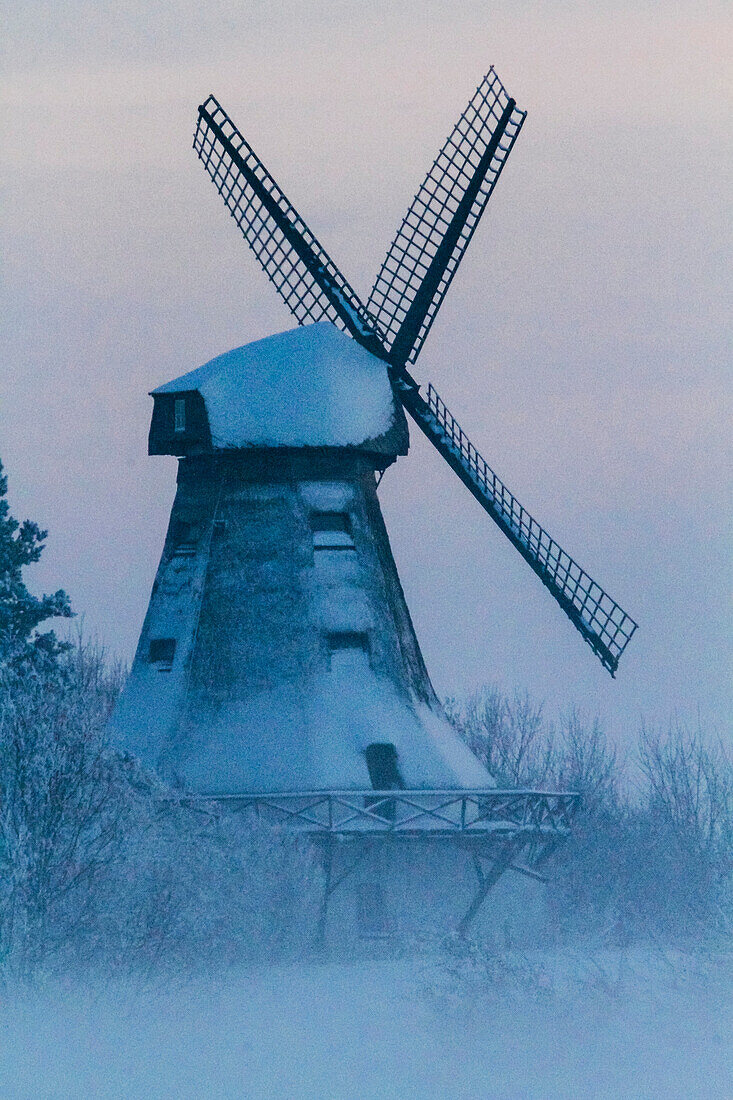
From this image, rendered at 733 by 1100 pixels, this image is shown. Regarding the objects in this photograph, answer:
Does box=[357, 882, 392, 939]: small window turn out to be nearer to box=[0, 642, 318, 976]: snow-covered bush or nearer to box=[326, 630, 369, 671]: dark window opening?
box=[0, 642, 318, 976]: snow-covered bush

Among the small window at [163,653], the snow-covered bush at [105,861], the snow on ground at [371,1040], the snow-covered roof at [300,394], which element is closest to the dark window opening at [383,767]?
the snow-covered bush at [105,861]

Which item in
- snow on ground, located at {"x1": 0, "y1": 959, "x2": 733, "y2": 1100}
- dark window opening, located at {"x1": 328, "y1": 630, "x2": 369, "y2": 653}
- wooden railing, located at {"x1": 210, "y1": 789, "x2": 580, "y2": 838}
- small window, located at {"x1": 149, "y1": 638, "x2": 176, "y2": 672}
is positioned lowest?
snow on ground, located at {"x1": 0, "y1": 959, "x2": 733, "y2": 1100}

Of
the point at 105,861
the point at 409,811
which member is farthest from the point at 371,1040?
the point at 409,811

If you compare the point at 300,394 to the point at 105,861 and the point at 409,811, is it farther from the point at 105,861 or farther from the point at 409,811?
the point at 105,861

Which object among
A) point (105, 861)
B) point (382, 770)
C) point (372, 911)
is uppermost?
point (382, 770)

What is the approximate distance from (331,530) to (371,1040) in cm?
1099

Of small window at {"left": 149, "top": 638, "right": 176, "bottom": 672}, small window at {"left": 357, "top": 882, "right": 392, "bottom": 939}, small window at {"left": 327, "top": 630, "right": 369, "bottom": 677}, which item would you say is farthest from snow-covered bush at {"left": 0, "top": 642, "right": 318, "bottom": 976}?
small window at {"left": 149, "top": 638, "right": 176, "bottom": 672}

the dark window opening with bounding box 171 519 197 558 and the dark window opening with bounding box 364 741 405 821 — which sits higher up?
the dark window opening with bounding box 171 519 197 558

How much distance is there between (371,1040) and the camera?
27047 millimetres

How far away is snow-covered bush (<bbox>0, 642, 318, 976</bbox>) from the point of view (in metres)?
26.5

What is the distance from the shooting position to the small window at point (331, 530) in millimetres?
35250

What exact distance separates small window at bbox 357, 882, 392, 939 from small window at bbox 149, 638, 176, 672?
17.4 feet

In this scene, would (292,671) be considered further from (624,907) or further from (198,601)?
(624,907)

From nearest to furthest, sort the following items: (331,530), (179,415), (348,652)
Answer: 1. (348,652)
2. (331,530)
3. (179,415)
